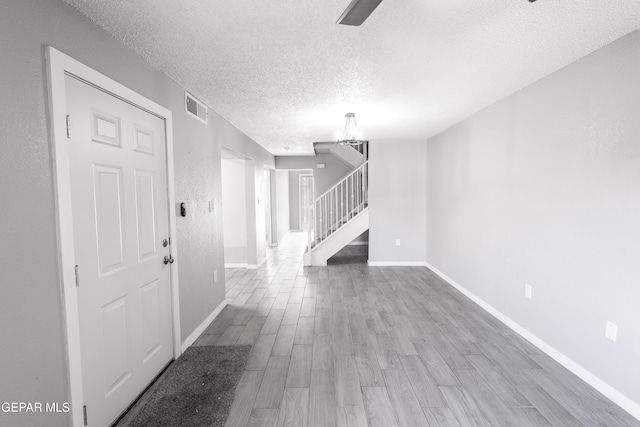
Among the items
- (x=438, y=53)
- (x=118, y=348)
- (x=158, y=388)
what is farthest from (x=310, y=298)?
(x=438, y=53)

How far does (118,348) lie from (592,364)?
3.35 meters

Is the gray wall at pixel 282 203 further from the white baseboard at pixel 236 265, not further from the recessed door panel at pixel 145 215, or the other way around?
the recessed door panel at pixel 145 215

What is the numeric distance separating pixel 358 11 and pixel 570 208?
7.67 feet

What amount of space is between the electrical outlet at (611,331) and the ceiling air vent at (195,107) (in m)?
3.87

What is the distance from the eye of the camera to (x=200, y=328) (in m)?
3.10

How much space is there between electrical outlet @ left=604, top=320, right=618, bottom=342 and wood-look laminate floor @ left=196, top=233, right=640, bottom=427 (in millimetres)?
421

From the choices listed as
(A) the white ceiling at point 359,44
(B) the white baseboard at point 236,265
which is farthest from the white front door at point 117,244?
(B) the white baseboard at point 236,265

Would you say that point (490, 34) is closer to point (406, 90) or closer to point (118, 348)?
point (406, 90)

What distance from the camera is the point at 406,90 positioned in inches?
116

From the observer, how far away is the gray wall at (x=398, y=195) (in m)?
5.73

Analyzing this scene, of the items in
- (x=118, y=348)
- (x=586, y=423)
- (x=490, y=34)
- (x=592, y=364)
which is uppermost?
(x=490, y=34)

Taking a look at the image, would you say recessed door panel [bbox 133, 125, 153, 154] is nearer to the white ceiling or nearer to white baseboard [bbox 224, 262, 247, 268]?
the white ceiling

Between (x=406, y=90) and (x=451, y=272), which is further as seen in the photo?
(x=451, y=272)

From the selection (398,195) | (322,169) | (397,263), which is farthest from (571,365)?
(322,169)
